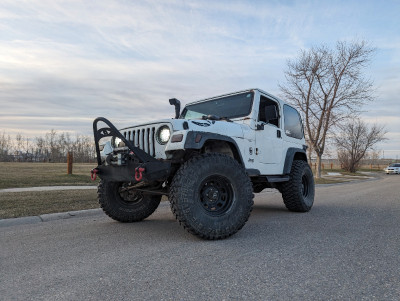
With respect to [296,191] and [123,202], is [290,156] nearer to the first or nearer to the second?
[296,191]

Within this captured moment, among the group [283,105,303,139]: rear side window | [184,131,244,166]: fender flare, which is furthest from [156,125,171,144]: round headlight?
[283,105,303,139]: rear side window

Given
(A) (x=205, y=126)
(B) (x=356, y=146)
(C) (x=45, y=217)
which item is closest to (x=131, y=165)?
(A) (x=205, y=126)

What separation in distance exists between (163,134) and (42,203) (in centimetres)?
446

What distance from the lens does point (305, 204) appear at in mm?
6348

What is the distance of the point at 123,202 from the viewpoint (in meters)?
5.29

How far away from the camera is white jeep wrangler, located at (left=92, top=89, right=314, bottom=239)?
12.6 feet

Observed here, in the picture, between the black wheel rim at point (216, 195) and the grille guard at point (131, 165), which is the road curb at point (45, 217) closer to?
the grille guard at point (131, 165)

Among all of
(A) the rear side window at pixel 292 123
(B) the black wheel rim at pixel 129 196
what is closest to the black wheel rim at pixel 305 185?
(A) the rear side window at pixel 292 123

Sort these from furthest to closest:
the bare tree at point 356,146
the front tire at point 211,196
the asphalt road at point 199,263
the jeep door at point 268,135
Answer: the bare tree at point 356,146
the jeep door at point 268,135
the front tire at point 211,196
the asphalt road at point 199,263

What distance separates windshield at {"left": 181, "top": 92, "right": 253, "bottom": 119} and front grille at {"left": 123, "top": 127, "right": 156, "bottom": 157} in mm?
1608

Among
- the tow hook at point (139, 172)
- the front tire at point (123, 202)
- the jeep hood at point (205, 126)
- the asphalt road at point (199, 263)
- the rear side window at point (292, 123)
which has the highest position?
the rear side window at point (292, 123)

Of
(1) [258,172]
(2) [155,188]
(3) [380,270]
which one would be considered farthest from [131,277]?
(1) [258,172]

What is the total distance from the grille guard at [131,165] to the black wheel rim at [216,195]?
0.56 m

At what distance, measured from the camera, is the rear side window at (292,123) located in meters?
6.45
